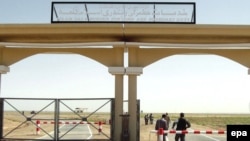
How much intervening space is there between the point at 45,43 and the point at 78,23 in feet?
5.33

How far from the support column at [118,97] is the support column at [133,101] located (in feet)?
0.99

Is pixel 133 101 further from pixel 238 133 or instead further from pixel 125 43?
pixel 238 133

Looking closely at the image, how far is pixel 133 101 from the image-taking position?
1480 centimetres

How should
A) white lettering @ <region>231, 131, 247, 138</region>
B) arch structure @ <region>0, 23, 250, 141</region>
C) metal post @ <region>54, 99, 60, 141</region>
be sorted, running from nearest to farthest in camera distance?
white lettering @ <region>231, 131, 247, 138</region> → arch structure @ <region>0, 23, 250, 141</region> → metal post @ <region>54, 99, 60, 141</region>

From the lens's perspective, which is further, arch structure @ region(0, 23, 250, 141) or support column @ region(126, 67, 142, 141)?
support column @ region(126, 67, 142, 141)

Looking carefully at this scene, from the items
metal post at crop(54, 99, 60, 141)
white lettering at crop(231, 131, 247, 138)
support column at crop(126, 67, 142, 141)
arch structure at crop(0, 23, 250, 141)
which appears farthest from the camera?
metal post at crop(54, 99, 60, 141)

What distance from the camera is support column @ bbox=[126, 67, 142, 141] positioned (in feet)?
47.8

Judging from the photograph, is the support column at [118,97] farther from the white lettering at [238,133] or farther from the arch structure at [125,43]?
the white lettering at [238,133]

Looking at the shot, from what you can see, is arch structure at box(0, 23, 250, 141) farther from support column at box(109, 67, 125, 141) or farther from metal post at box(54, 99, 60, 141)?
metal post at box(54, 99, 60, 141)

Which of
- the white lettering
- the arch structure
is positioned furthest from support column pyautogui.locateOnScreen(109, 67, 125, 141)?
the white lettering

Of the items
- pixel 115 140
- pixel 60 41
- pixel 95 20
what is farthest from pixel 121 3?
pixel 115 140

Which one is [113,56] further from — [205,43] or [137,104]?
[205,43]

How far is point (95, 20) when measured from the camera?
48.4 feet

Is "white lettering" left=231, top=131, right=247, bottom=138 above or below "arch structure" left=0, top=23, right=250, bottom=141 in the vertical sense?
below
